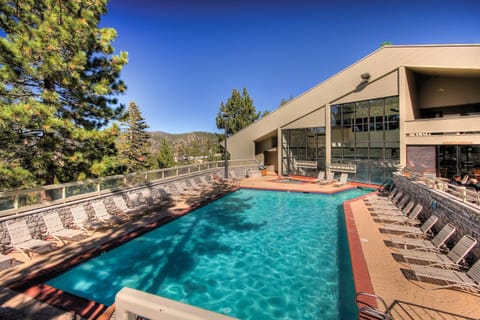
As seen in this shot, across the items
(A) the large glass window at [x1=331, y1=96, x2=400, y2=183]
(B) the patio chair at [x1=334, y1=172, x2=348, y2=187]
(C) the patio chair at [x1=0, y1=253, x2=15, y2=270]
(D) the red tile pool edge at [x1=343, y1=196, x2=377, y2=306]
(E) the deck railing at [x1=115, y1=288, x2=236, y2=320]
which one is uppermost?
(A) the large glass window at [x1=331, y1=96, x2=400, y2=183]

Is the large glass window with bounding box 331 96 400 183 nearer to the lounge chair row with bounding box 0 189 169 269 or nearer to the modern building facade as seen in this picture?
the modern building facade

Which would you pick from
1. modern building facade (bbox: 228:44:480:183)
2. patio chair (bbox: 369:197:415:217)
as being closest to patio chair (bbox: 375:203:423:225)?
patio chair (bbox: 369:197:415:217)

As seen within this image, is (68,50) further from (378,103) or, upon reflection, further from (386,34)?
(386,34)

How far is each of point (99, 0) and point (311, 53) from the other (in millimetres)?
20954

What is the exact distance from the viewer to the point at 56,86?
8500 mm

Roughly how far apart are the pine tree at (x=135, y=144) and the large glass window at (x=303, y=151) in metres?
20.6

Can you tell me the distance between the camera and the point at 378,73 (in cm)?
1521

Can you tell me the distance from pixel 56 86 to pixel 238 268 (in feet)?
30.7

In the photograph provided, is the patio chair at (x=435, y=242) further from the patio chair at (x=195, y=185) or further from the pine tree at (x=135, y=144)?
the pine tree at (x=135, y=144)

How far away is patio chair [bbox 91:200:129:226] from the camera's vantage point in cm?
773

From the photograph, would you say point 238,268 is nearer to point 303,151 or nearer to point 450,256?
point 450,256

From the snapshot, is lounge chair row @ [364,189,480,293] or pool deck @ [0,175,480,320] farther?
lounge chair row @ [364,189,480,293]

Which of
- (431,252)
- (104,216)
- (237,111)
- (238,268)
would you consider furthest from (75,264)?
(237,111)

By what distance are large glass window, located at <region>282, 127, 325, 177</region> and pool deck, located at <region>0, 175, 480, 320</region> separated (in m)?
12.2
